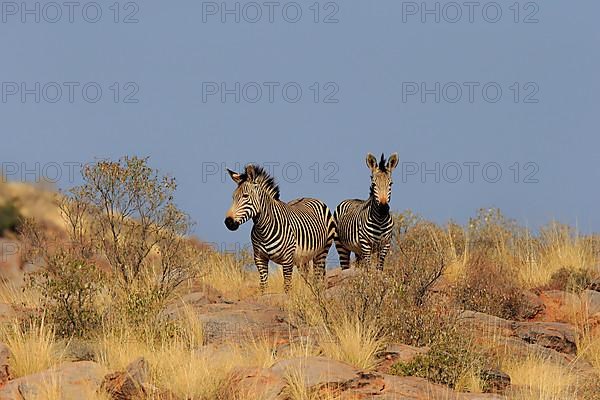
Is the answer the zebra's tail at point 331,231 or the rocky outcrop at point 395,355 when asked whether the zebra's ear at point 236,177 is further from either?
the rocky outcrop at point 395,355

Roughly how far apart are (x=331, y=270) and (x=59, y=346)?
829cm

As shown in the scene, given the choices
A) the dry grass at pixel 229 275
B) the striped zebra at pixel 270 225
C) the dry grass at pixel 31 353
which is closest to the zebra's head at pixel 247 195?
the striped zebra at pixel 270 225

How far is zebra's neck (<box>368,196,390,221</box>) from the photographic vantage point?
19438 millimetres

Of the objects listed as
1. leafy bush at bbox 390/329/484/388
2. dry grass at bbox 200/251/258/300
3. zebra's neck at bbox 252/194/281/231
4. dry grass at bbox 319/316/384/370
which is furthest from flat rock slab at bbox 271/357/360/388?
dry grass at bbox 200/251/258/300

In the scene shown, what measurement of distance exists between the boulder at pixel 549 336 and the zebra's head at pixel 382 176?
12.8 ft

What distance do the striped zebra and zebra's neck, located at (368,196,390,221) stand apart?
117 centimetres

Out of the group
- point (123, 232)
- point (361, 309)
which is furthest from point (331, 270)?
point (361, 309)

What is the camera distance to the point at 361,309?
542 inches

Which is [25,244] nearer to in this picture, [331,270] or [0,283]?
[0,283]

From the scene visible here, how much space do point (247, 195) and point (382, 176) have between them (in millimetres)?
2470

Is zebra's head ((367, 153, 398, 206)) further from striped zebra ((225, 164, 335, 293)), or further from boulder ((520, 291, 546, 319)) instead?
boulder ((520, 291, 546, 319))

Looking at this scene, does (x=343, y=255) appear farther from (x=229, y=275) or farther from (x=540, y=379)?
(x=540, y=379)

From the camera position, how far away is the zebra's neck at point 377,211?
1944 centimetres

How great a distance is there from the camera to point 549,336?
15.9m
